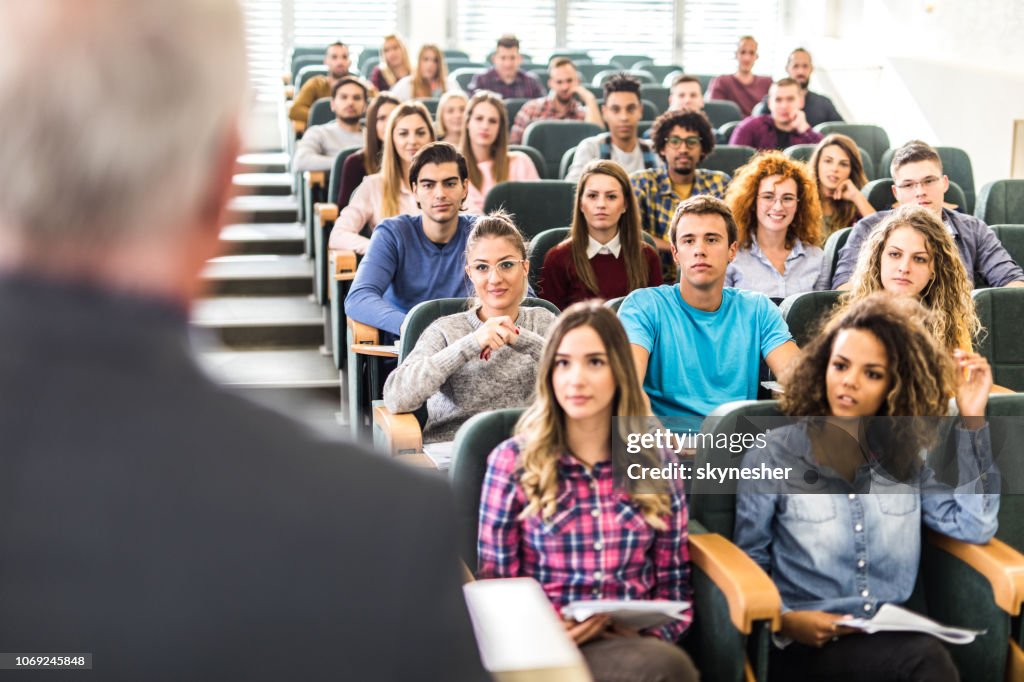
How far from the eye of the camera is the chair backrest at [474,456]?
6.72 ft

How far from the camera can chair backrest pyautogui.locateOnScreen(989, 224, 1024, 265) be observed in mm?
4012

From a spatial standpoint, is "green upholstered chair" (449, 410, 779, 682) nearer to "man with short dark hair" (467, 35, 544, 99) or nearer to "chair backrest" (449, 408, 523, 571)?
"chair backrest" (449, 408, 523, 571)

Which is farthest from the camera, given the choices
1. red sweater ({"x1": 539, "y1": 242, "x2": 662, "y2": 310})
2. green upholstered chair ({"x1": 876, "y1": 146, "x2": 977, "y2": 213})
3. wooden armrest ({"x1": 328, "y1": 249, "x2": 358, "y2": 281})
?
green upholstered chair ({"x1": 876, "y1": 146, "x2": 977, "y2": 213})

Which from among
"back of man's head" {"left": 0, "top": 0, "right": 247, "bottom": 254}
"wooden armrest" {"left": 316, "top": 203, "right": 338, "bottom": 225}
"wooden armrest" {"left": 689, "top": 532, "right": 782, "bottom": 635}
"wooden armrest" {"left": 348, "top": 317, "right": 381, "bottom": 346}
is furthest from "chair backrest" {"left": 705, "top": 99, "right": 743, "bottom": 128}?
"back of man's head" {"left": 0, "top": 0, "right": 247, "bottom": 254}

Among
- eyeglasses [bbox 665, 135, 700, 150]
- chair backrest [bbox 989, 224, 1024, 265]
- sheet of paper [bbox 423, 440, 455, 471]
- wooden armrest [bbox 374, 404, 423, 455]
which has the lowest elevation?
sheet of paper [bbox 423, 440, 455, 471]

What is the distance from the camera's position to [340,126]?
582 cm

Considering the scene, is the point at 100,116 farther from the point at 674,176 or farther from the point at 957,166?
the point at 957,166

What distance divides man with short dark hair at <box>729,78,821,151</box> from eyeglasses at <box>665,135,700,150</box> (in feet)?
5.35

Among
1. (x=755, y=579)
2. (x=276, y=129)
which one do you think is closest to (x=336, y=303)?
(x=755, y=579)

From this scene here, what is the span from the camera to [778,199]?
12.1ft

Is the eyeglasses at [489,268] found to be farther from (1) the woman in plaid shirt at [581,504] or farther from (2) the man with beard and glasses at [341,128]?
(2) the man with beard and glasses at [341,128]

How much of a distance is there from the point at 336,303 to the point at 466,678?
3.69 meters

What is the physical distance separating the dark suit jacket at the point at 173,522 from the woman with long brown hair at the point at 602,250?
122 inches

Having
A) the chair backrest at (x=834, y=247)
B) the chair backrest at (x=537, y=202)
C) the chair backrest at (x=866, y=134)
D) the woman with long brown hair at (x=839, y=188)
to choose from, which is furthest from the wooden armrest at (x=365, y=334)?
the chair backrest at (x=866, y=134)
